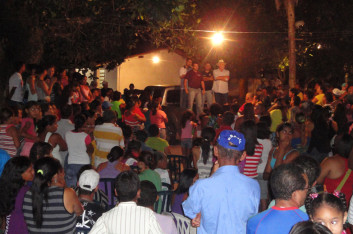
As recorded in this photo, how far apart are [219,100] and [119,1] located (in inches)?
187

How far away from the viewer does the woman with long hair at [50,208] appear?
517 centimetres

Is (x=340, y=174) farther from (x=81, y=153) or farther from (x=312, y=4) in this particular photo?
(x=312, y=4)

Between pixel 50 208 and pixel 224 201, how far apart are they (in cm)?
175

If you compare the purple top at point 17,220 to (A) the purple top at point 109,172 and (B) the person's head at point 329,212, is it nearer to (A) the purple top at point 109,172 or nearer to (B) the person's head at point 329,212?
(A) the purple top at point 109,172

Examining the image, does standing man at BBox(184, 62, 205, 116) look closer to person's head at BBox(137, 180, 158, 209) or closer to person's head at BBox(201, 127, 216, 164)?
person's head at BBox(201, 127, 216, 164)

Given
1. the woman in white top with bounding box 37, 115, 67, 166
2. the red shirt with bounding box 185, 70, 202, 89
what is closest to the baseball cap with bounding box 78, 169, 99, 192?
the woman in white top with bounding box 37, 115, 67, 166

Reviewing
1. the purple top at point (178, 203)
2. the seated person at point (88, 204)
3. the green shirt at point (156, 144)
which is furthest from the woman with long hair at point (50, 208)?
the green shirt at point (156, 144)

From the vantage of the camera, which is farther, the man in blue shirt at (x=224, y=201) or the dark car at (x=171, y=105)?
the dark car at (x=171, y=105)

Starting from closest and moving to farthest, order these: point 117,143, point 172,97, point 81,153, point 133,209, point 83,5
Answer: point 133,209, point 81,153, point 117,143, point 83,5, point 172,97

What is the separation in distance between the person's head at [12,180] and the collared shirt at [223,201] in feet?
6.65

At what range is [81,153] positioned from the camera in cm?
866

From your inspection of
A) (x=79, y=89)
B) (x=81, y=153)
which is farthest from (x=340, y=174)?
(x=79, y=89)

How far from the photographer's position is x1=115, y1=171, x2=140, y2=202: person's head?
4.56 meters

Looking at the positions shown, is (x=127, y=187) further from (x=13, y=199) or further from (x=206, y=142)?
(x=206, y=142)
